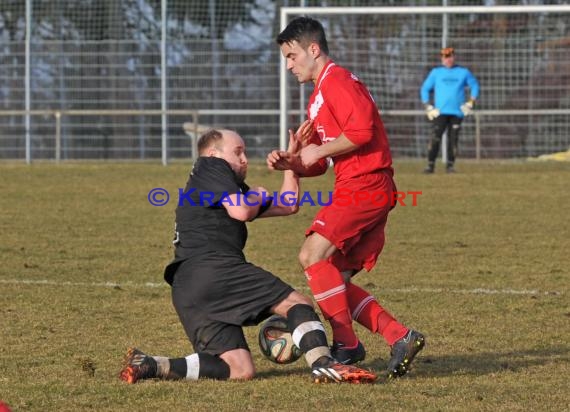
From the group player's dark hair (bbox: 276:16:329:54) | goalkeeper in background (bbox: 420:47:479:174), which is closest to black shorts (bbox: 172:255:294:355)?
player's dark hair (bbox: 276:16:329:54)

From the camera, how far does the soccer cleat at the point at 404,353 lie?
6160mm

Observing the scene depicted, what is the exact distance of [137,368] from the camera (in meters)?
5.98

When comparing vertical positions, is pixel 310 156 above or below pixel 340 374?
above

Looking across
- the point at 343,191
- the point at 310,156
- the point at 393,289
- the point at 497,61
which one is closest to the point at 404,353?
the point at 343,191

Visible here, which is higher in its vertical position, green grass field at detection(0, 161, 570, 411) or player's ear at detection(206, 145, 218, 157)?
player's ear at detection(206, 145, 218, 157)

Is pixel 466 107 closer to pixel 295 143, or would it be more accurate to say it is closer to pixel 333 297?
pixel 295 143

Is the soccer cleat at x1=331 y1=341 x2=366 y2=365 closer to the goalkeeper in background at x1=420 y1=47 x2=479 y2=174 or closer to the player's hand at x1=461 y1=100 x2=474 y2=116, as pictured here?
the goalkeeper in background at x1=420 y1=47 x2=479 y2=174

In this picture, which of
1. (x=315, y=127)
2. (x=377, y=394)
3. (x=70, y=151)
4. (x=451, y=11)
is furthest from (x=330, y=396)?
(x=70, y=151)

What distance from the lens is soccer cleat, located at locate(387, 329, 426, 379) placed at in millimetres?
6160

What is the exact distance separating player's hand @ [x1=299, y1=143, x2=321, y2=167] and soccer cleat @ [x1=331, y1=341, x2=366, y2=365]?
937mm

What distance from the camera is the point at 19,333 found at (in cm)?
763

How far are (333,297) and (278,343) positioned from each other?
14.6 inches

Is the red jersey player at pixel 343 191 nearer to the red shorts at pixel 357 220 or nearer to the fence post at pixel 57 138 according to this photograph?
the red shorts at pixel 357 220

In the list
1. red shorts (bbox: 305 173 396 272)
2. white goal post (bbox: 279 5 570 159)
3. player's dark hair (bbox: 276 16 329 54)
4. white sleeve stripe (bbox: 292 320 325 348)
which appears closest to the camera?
white sleeve stripe (bbox: 292 320 325 348)
